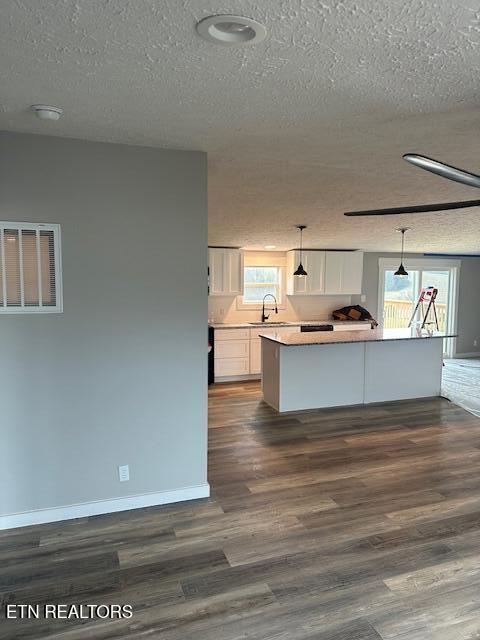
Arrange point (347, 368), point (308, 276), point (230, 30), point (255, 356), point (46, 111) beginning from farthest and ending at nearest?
point (308, 276), point (255, 356), point (347, 368), point (46, 111), point (230, 30)

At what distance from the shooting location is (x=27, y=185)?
8.24 feet

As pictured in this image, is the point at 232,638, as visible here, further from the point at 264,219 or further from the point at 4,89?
the point at 264,219

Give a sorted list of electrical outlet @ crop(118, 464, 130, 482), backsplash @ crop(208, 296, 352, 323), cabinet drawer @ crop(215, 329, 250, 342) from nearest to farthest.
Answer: electrical outlet @ crop(118, 464, 130, 482) → cabinet drawer @ crop(215, 329, 250, 342) → backsplash @ crop(208, 296, 352, 323)

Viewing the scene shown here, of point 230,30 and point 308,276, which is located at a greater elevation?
point 230,30

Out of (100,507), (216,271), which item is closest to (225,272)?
(216,271)

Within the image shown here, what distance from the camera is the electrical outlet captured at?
2.84m

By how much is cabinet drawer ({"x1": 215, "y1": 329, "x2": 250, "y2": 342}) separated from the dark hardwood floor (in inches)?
127

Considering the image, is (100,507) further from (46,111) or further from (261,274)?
(261,274)

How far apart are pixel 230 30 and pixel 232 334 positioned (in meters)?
5.79

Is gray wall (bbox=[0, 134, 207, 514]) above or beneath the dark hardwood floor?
above

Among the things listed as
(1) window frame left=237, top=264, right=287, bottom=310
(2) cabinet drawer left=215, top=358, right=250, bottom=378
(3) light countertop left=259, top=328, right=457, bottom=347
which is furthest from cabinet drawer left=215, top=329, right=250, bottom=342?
(3) light countertop left=259, top=328, right=457, bottom=347

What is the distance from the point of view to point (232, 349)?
704cm

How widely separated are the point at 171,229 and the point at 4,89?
1.21 m

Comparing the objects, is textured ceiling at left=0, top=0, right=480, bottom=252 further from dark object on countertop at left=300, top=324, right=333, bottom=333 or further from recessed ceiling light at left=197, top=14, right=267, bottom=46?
dark object on countertop at left=300, top=324, right=333, bottom=333
